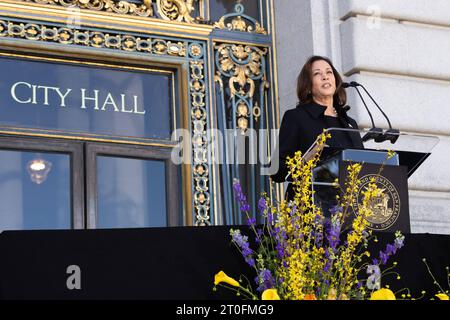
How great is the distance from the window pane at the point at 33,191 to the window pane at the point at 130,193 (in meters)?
0.33

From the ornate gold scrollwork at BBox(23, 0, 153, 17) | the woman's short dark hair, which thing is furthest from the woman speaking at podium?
the ornate gold scrollwork at BBox(23, 0, 153, 17)

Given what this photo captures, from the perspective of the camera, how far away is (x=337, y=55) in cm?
1074

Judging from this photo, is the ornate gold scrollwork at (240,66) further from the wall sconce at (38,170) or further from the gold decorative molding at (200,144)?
the wall sconce at (38,170)

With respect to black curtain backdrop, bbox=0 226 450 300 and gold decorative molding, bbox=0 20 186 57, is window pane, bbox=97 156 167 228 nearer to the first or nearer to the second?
gold decorative molding, bbox=0 20 186 57

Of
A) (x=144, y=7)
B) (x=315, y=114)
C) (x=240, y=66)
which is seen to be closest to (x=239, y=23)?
(x=240, y=66)

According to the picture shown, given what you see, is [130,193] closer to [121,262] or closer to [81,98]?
[81,98]

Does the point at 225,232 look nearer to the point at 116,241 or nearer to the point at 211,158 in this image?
the point at 116,241

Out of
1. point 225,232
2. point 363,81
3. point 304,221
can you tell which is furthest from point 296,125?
point 363,81

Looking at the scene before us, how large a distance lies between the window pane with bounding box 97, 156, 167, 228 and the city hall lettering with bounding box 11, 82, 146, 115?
479 millimetres

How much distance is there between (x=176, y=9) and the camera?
11016 millimetres

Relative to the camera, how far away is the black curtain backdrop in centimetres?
558

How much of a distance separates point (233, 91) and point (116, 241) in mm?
5483

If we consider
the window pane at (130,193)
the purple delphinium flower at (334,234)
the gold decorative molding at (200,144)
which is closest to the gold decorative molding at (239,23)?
the gold decorative molding at (200,144)

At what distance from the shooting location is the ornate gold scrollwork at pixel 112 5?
10.5m
